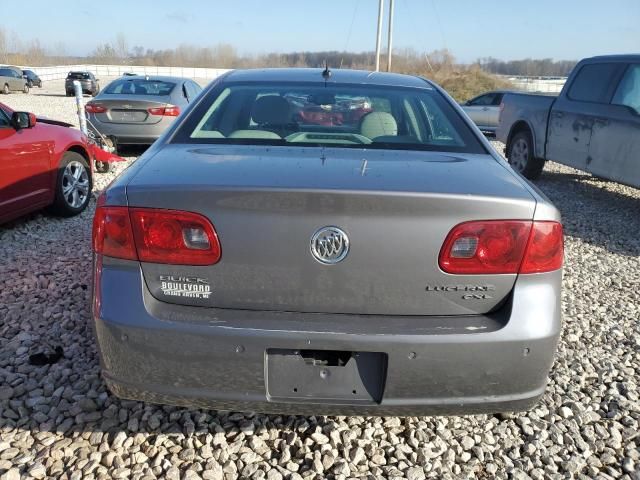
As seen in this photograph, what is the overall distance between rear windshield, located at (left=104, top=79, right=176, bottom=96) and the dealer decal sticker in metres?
8.71

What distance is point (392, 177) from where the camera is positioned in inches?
78.8

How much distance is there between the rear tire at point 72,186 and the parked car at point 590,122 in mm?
6051

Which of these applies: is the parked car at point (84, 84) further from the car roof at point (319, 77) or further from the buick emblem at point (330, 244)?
the buick emblem at point (330, 244)

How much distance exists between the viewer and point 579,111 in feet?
24.2

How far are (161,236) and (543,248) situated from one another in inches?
52.0

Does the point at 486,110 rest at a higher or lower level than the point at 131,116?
lower

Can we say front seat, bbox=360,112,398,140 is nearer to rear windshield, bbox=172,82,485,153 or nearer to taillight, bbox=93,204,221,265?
rear windshield, bbox=172,82,485,153

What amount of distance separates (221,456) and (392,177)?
4.49ft

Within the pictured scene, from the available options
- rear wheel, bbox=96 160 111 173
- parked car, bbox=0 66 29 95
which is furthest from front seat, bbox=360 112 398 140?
parked car, bbox=0 66 29 95

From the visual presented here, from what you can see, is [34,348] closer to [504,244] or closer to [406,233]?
[406,233]

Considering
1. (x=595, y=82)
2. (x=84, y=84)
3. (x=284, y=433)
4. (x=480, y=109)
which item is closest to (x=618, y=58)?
(x=595, y=82)

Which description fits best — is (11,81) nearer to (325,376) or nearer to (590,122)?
(590,122)

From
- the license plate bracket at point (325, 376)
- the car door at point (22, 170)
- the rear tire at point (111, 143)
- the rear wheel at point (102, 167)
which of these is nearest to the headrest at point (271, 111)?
the license plate bracket at point (325, 376)

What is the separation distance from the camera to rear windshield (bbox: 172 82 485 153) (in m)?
2.61
